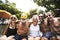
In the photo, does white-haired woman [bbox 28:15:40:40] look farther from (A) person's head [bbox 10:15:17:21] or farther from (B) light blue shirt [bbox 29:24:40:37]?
(A) person's head [bbox 10:15:17:21]

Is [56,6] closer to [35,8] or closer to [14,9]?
[35,8]

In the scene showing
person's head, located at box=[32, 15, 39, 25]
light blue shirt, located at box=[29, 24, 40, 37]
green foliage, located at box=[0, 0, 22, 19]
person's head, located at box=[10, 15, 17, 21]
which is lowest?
light blue shirt, located at box=[29, 24, 40, 37]

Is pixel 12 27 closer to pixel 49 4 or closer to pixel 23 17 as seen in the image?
pixel 23 17

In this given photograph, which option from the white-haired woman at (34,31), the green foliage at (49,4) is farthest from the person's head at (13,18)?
the green foliage at (49,4)

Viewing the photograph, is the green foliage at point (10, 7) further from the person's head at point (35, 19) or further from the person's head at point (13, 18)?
the person's head at point (35, 19)

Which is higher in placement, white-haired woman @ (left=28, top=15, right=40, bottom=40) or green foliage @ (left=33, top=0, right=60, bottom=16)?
green foliage @ (left=33, top=0, right=60, bottom=16)

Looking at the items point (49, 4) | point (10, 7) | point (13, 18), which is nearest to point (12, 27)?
point (13, 18)

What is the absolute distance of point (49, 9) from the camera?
215 centimetres

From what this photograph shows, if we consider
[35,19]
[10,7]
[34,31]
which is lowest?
[34,31]

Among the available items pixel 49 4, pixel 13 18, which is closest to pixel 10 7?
pixel 13 18

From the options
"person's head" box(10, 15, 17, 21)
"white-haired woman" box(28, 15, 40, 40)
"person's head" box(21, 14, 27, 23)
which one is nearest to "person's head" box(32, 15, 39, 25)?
"white-haired woman" box(28, 15, 40, 40)

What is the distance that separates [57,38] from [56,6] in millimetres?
449

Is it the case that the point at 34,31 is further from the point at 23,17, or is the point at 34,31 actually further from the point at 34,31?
the point at 23,17

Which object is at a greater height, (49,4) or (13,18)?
(49,4)
